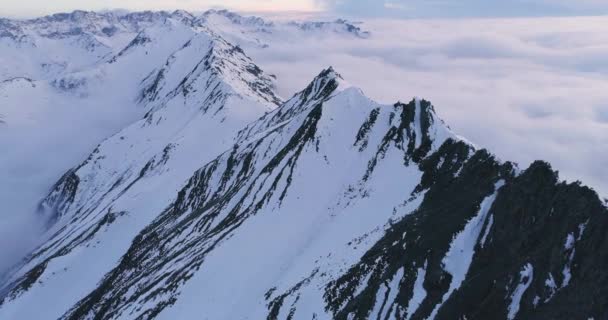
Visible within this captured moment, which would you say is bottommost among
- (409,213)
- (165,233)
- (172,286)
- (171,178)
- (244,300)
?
(409,213)

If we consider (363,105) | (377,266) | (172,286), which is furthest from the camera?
(363,105)

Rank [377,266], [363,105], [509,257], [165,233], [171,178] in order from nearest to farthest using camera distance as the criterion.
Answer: [509,257] < [377,266] < [363,105] < [165,233] < [171,178]

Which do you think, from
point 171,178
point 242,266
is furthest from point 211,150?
point 242,266

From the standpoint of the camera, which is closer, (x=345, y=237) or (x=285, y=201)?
(x=345, y=237)

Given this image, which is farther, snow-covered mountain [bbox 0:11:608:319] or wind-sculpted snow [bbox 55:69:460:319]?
wind-sculpted snow [bbox 55:69:460:319]

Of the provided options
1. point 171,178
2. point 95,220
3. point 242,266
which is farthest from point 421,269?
point 95,220

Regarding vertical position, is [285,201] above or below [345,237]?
above

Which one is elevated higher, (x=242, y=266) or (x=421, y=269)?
(x=242, y=266)

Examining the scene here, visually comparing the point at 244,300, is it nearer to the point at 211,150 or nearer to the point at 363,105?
the point at 363,105

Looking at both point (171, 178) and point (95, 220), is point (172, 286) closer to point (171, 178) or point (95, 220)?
point (171, 178)

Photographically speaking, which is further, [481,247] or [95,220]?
[95,220]

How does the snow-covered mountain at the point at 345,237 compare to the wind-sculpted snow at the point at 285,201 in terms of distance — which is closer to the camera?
the snow-covered mountain at the point at 345,237
